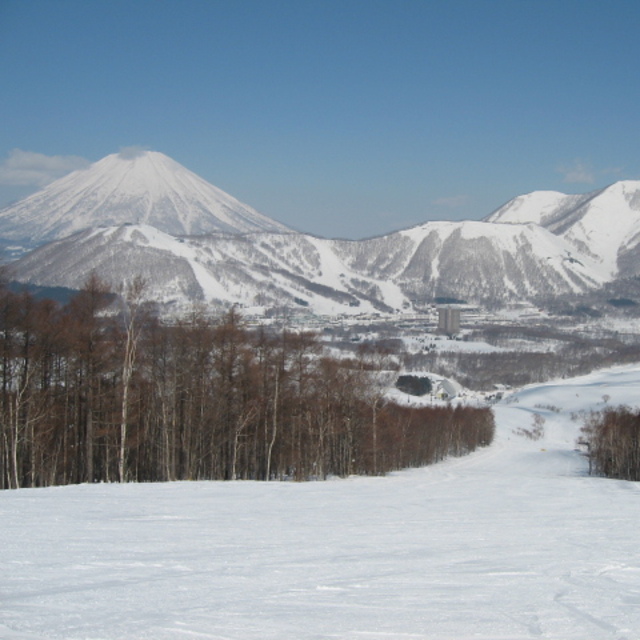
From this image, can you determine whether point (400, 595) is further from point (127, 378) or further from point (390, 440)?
point (390, 440)

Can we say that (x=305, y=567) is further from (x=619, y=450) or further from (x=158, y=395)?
(x=619, y=450)

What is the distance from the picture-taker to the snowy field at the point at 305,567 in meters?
6.49

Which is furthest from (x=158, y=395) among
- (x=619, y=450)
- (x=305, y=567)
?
(x=619, y=450)

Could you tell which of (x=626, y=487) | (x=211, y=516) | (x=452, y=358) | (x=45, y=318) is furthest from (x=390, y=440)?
(x=452, y=358)

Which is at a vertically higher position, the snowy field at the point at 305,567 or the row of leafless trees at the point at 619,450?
the snowy field at the point at 305,567

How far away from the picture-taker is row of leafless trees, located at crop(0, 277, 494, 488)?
71.6 feet

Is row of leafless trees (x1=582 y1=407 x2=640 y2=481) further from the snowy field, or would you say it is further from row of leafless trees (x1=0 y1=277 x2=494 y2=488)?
the snowy field

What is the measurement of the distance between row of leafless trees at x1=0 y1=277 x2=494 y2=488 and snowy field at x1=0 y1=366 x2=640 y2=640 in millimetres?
6618

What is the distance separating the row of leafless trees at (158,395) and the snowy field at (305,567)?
6618mm

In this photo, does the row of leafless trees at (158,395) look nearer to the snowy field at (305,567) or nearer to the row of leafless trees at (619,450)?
the snowy field at (305,567)

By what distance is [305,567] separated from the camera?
351 inches

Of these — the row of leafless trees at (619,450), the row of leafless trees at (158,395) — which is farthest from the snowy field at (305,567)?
the row of leafless trees at (619,450)

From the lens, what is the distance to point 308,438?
31422 mm

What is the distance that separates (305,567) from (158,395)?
756 inches
